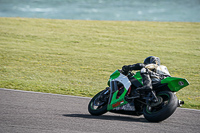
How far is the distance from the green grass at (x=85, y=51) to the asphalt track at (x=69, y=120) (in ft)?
8.41

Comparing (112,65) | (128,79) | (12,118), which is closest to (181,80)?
A: (128,79)

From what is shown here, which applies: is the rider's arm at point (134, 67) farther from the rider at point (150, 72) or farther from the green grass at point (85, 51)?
the green grass at point (85, 51)

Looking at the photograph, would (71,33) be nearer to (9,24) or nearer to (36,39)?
(36,39)

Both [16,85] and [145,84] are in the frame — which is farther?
[16,85]

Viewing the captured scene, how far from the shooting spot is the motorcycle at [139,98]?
5.77 metres

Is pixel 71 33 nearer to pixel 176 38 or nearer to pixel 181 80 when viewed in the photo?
pixel 176 38

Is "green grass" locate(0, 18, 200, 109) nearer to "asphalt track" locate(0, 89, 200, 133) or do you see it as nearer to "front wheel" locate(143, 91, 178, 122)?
"asphalt track" locate(0, 89, 200, 133)

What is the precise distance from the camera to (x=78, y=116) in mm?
6574

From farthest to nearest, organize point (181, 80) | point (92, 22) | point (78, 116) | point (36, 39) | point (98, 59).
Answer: point (92, 22)
point (36, 39)
point (98, 59)
point (78, 116)
point (181, 80)

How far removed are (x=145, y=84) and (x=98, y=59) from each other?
42.4ft

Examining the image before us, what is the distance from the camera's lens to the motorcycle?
5.77 meters

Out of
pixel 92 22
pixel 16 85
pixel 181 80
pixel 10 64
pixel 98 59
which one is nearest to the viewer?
pixel 181 80

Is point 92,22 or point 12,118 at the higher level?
point 92,22

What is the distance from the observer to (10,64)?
16875 mm
